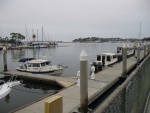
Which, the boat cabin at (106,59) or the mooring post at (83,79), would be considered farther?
the boat cabin at (106,59)

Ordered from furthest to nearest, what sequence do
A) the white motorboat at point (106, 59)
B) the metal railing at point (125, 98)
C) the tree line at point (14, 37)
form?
the tree line at point (14, 37) < the white motorboat at point (106, 59) < the metal railing at point (125, 98)

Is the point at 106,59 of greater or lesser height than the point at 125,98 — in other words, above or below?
below

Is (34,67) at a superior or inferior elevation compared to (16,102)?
superior

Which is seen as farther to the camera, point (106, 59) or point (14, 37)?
point (14, 37)

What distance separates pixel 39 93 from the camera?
17.7 m

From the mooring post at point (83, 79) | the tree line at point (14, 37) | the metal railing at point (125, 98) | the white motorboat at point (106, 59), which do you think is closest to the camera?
the metal railing at point (125, 98)

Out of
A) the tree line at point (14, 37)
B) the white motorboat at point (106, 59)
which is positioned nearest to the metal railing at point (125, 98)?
the white motorboat at point (106, 59)

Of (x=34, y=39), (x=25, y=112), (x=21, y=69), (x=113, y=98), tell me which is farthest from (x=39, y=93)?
(x=34, y=39)

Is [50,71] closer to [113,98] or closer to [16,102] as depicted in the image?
[16,102]

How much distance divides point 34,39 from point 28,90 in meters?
139

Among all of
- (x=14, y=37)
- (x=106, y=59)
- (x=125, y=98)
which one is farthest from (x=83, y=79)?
(x=14, y=37)

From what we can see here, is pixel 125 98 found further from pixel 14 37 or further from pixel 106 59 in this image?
pixel 14 37

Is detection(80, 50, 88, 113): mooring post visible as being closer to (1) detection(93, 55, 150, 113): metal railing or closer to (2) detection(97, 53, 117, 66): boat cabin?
(1) detection(93, 55, 150, 113): metal railing

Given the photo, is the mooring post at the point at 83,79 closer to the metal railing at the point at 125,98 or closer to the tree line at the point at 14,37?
the metal railing at the point at 125,98
